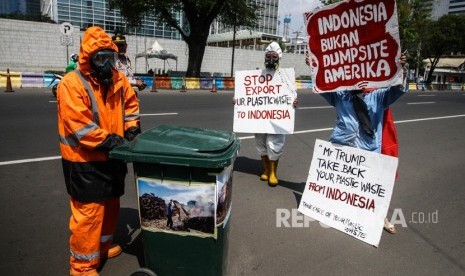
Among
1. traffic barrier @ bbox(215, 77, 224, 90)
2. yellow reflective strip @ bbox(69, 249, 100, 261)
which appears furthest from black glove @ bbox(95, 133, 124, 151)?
traffic barrier @ bbox(215, 77, 224, 90)

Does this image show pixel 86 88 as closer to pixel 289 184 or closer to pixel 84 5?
pixel 289 184

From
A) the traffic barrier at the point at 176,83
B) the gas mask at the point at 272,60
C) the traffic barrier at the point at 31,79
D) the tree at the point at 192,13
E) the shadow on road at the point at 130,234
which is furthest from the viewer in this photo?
the tree at the point at 192,13

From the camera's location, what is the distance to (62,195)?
14.8 ft

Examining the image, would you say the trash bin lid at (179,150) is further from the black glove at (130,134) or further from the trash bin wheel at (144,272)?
the trash bin wheel at (144,272)

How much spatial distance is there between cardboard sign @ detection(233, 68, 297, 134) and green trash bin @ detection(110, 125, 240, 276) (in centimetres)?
269

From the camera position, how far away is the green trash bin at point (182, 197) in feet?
7.93

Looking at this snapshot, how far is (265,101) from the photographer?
5.40m

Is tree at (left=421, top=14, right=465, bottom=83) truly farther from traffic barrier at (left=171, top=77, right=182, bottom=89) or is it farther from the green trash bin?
the green trash bin

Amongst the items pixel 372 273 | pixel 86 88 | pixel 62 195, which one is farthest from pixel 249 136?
pixel 86 88

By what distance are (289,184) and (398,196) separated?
150cm

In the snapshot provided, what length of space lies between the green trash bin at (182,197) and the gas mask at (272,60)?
2.78 m

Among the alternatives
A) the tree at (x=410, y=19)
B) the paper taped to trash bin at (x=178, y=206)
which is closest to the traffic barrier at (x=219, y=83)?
the tree at (x=410, y=19)

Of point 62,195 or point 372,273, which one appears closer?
point 372,273

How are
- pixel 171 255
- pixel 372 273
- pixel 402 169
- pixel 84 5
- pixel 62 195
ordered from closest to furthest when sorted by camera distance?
pixel 171 255
pixel 372 273
pixel 62 195
pixel 402 169
pixel 84 5
